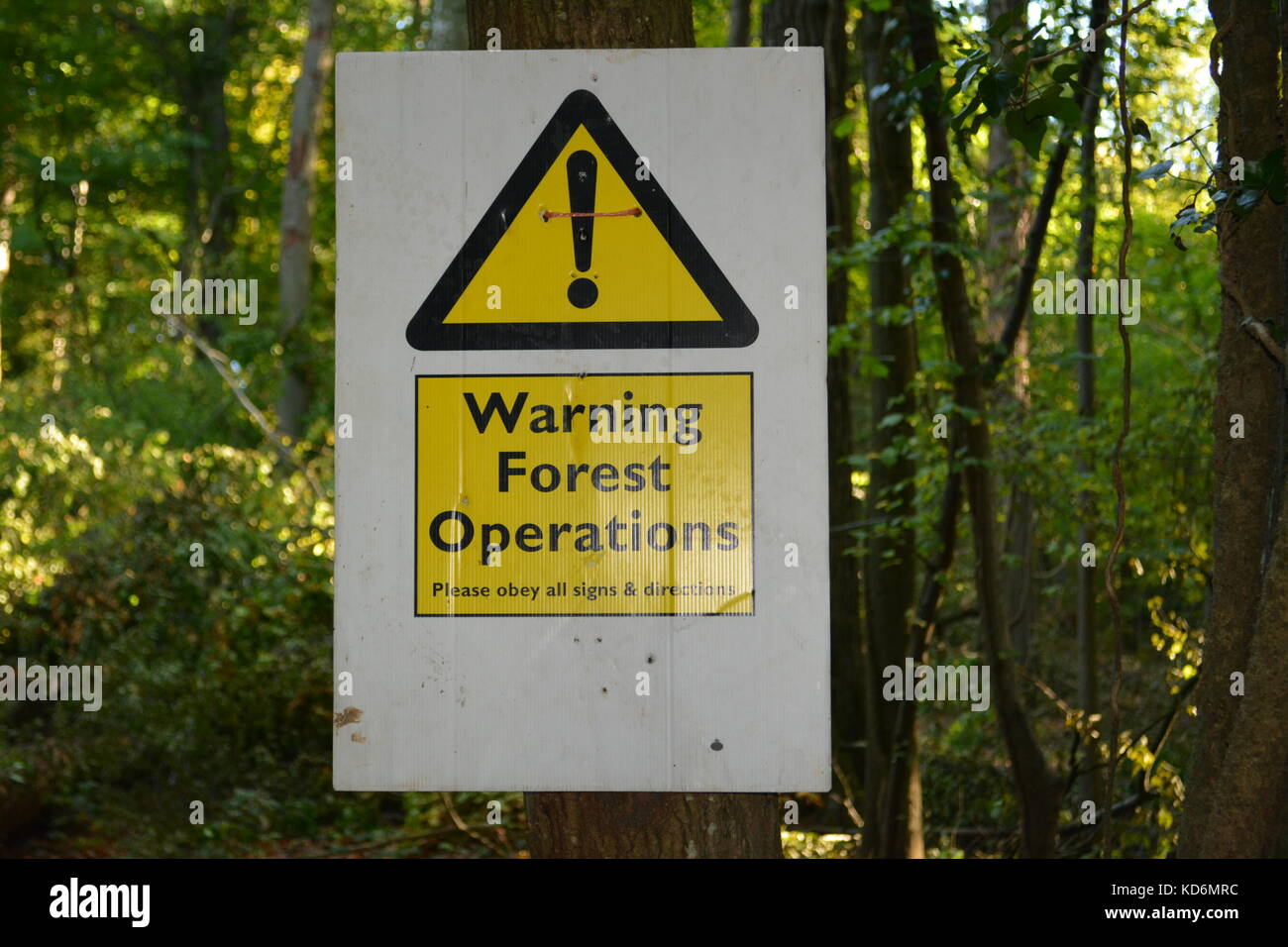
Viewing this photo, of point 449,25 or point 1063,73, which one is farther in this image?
point 449,25

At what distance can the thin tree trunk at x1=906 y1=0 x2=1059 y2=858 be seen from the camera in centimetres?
584

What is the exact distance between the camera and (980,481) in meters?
6.18

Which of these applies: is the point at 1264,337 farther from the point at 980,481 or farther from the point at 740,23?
the point at 740,23

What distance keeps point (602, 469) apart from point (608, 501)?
59 mm

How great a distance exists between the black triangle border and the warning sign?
0.07 meters

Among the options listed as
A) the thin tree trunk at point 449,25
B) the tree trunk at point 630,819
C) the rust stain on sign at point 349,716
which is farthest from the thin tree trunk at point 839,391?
the rust stain on sign at point 349,716

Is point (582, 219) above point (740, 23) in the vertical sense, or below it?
below

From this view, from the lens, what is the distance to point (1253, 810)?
7.83 ft

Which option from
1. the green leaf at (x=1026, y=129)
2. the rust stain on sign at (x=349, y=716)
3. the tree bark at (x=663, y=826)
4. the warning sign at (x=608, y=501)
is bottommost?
the tree bark at (x=663, y=826)

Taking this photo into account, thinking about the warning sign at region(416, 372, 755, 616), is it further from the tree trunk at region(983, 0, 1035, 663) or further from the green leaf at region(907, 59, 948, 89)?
the tree trunk at region(983, 0, 1035, 663)

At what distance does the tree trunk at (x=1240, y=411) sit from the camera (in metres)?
2.66

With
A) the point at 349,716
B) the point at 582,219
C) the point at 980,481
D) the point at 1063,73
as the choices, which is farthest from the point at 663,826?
the point at 980,481

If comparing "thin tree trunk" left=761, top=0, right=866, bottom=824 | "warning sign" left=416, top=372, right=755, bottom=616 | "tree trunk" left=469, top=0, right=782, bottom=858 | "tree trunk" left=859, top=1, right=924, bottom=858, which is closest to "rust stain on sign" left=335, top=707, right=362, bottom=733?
"warning sign" left=416, top=372, right=755, bottom=616

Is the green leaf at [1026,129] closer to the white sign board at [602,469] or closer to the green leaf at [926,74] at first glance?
the green leaf at [926,74]
